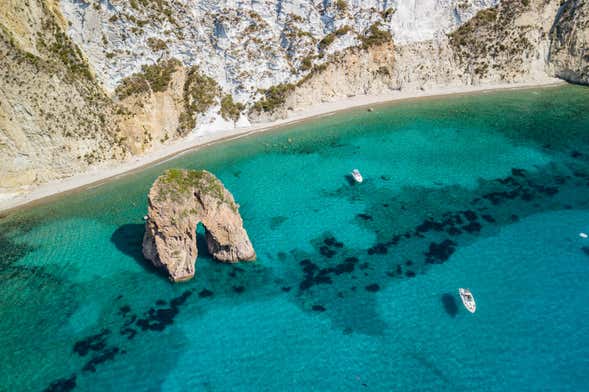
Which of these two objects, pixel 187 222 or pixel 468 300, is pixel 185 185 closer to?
pixel 187 222

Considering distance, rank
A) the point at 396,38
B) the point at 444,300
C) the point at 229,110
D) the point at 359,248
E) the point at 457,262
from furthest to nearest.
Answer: the point at 396,38, the point at 229,110, the point at 359,248, the point at 457,262, the point at 444,300

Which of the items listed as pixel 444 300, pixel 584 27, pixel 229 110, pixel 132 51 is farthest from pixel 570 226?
pixel 132 51

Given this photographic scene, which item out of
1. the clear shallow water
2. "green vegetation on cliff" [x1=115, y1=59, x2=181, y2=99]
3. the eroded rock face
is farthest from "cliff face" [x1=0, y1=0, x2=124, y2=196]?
the eroded rock face

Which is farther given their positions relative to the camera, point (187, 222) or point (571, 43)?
point (571, 43)

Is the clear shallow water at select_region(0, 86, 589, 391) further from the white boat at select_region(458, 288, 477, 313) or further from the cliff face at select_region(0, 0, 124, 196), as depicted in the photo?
the cliff face at select_region(0, 0, 124, 196)

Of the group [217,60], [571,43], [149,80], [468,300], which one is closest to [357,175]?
[468,300]

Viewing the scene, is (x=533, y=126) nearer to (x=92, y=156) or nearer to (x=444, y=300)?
(x=444, y=300)

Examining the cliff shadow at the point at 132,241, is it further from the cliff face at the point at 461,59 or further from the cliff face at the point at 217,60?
the cliff face at the point at 461,59
